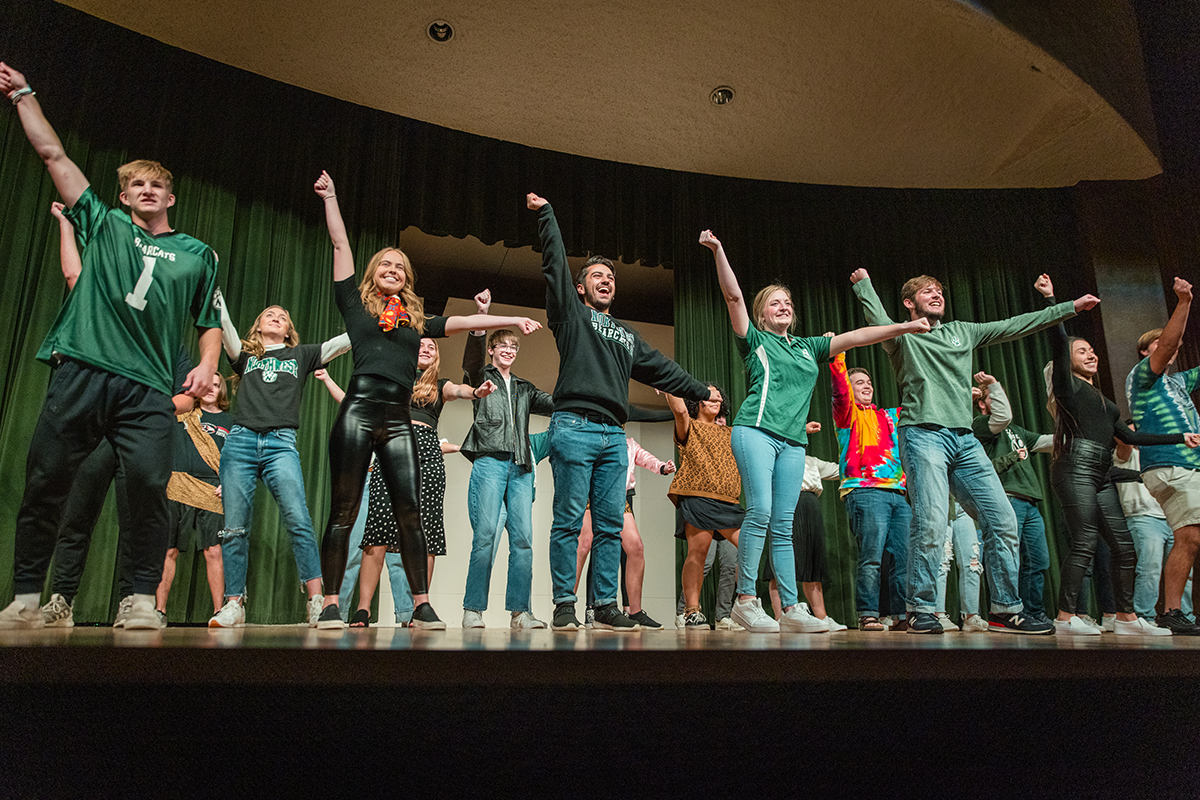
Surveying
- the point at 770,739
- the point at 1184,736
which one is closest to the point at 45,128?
the point at 770,739

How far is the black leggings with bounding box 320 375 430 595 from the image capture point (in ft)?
9.83

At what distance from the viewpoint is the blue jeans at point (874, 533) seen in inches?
194

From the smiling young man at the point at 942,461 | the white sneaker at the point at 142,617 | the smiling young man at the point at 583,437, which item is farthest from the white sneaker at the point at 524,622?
the smiling young man at the point at 942,461

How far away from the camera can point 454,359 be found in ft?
27.3

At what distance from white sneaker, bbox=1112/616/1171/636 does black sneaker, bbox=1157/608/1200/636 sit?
0.06 m

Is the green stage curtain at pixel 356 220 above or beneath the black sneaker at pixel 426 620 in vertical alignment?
above

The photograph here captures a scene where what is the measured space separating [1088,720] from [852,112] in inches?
251

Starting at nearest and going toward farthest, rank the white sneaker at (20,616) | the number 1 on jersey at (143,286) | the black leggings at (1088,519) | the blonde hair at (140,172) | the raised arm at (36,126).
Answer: the white sneaker at (20,616), the raised arm at (36,126), the number 1 on jersey at (143,286), the blonde hair at (140,172), the black leggings at (1088,519)

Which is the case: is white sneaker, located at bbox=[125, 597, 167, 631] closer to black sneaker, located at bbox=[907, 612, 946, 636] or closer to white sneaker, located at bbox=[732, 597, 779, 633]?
white sneaker, located at bbox=[732, 597, 779, 633]

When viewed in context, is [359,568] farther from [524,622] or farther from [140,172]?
[140,172]

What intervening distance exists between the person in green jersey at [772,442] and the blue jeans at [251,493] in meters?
2.01

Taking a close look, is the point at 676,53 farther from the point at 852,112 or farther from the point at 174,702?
the point at 174,702

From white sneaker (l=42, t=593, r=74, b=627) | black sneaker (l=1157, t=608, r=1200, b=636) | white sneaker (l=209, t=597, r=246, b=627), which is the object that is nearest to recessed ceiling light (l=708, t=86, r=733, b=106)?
black sneaker (l=1157, t=608, r=1200, b=636)

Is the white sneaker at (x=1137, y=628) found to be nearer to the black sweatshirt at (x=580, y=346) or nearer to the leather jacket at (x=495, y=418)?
the black sweatshirt at (x=580, y=346)
